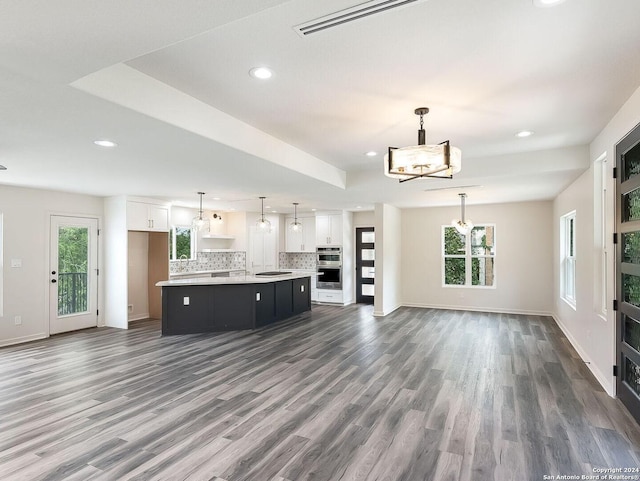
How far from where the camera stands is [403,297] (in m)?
9.30

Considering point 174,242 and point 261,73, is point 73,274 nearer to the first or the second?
point 174,242

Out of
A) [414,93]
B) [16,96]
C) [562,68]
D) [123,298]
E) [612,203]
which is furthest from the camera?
[123,298]

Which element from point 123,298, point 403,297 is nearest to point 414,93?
point 123,298

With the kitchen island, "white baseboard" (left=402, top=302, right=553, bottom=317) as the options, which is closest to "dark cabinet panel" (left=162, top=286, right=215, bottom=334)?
the kitchen island

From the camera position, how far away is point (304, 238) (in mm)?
10188

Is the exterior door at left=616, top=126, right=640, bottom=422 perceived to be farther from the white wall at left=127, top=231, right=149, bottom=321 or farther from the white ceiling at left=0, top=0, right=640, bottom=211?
the white wall at left=127, top=231, right=149, bottom=321

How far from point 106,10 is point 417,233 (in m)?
8.36

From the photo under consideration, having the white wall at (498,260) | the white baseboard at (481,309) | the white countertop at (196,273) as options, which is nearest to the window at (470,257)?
the white wall at (498,260)

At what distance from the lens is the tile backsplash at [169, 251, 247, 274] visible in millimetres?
8356

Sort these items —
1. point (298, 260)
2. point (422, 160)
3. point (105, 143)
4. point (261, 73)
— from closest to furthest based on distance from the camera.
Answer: point (261, 73) → point (422, 160) → point (105, 143) → point (298, 260)

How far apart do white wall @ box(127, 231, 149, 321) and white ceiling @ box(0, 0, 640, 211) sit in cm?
270

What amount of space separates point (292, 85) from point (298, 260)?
791 cm

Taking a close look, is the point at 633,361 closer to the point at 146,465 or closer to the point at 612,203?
the point at 612,203

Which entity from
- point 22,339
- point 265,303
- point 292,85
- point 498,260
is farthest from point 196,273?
point 498,260
